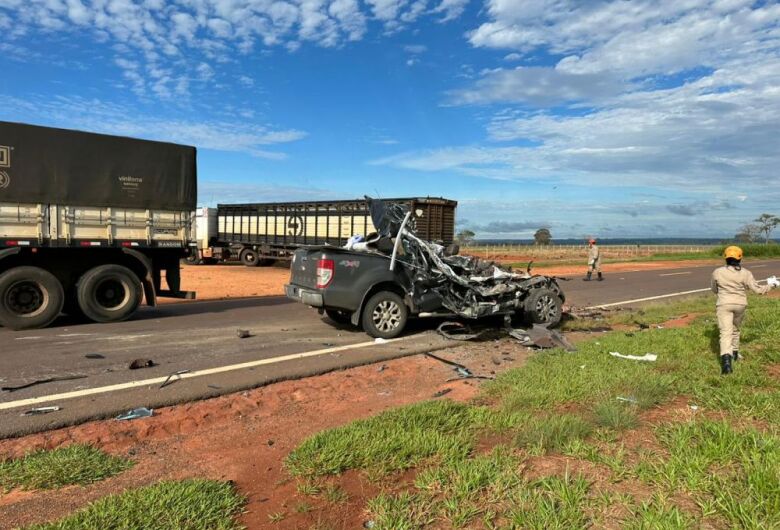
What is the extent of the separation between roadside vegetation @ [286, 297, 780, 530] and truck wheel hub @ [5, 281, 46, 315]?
25.7ft

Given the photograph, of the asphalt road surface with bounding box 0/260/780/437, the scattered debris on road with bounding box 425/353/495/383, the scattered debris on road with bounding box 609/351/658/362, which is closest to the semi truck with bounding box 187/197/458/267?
the asphalt road surface with bounding box 0/260/780/437

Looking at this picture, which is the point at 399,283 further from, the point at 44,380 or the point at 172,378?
the point at 44,380

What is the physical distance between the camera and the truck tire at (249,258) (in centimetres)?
3011

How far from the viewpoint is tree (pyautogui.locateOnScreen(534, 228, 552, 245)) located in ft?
257

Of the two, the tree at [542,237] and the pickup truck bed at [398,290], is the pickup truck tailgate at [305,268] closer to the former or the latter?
the pickup truck bed at [398,290]

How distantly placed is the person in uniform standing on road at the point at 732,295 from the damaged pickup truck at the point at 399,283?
10.9 feet

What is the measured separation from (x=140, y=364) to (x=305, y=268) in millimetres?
3000

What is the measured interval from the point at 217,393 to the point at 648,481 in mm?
4145

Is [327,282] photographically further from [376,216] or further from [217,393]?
[217,393]

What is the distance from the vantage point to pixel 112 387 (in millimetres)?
5832

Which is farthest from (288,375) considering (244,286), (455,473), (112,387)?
(244,286)

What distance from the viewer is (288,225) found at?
28.2 m

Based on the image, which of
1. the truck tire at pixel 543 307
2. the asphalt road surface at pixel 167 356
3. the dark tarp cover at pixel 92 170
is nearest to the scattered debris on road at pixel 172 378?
the asphalt road surface at pixel 167 356

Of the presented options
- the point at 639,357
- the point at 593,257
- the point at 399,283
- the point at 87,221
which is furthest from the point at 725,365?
the point at 593,257
